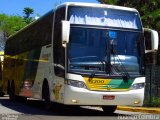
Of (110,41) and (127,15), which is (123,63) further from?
(127,15)

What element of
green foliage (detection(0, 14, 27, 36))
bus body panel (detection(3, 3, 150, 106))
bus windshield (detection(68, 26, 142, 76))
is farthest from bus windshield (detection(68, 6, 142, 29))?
green foliage (detection(0, 14, 27, 36))

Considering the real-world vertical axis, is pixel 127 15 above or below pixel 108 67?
above

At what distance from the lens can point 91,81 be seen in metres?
15.9

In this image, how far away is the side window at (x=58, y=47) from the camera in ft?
53.9

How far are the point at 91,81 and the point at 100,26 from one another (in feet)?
6.37

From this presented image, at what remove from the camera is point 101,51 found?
16.3m

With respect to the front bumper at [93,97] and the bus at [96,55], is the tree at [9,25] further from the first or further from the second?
the front bumper at [93,97]

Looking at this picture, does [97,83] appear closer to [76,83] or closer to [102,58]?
[76,83]

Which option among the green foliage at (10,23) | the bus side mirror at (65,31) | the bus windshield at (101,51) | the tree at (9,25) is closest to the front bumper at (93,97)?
the bus windshield at (101,51)

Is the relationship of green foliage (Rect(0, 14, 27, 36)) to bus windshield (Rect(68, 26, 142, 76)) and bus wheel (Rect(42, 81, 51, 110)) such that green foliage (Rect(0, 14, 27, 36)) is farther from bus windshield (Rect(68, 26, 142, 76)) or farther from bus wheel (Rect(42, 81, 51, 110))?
bus windshield (Rect(68, 26, 142, 76))

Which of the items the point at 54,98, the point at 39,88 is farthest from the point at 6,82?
the point at 54,98

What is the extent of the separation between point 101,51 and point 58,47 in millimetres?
1587

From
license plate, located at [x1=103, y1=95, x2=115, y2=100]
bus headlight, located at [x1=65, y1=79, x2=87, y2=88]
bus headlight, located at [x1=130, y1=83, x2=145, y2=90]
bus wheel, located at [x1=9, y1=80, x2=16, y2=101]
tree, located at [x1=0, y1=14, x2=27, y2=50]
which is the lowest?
bus wheel, located at [x1=9, y1=80, x2=16, y2=101]

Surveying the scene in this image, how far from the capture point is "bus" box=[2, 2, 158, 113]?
15.9 meters
